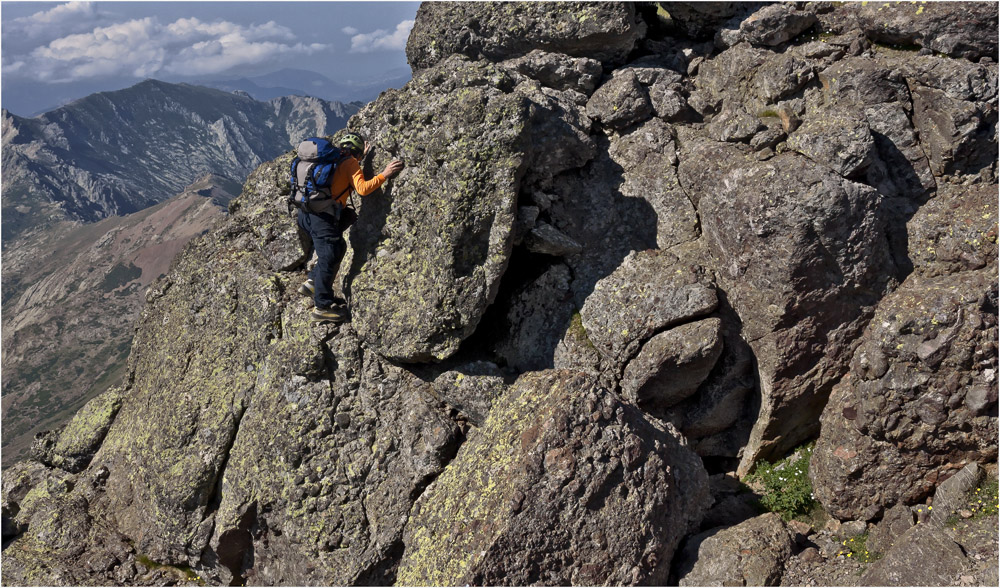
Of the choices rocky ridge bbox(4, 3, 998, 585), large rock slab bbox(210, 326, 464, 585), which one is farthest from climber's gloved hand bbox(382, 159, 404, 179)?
large rock slab bbox(210, 326, 464, 585)

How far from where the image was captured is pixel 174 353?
22734 mm

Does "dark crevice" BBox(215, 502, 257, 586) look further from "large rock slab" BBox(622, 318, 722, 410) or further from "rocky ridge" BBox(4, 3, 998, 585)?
"large rock slab" BBox(622, 318, 722, 410)

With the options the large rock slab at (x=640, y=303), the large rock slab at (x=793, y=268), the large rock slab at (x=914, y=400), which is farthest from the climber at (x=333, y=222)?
the large rock slab at (x=914, y=400)

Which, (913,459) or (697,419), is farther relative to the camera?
(697,419)

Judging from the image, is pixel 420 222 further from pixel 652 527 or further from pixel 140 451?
pixel 140 451

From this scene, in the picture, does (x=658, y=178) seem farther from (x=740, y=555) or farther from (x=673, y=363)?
(x=740, y=555)

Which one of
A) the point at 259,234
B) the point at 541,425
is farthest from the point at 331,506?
the point at 259,234

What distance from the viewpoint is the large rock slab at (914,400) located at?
14047 millimetres

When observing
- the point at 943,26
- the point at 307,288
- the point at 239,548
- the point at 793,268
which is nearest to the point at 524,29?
the point at 307,288

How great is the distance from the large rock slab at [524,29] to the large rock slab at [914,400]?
13835 millimetres

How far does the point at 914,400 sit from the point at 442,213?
14.3 m

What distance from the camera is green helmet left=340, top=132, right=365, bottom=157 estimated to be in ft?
59.2

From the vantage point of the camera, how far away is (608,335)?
1789 cm

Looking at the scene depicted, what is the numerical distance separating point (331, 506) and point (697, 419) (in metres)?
12.4
